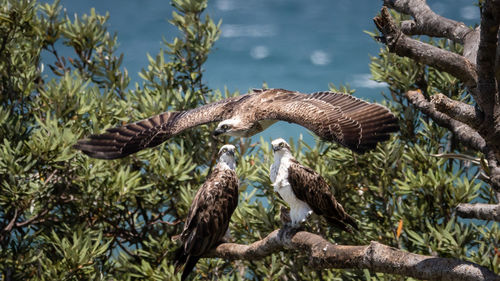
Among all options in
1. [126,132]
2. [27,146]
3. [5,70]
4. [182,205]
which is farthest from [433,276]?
[5,70]

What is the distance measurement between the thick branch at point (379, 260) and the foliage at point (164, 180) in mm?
2742


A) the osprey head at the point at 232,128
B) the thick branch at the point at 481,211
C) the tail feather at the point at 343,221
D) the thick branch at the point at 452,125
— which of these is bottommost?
the thick branch at the point at 481,211

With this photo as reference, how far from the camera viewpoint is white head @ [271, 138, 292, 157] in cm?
443

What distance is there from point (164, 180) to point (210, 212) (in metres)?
3.16

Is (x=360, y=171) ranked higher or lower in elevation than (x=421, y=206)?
higher

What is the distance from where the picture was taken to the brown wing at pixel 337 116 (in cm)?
401

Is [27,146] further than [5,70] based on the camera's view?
No

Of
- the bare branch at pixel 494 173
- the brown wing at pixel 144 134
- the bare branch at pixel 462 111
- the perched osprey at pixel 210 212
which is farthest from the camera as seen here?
the brown wing at pixel 144 134

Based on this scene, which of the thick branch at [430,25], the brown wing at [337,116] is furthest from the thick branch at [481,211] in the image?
the thick branch at [430,25]

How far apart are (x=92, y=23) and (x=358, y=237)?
18.6 feet

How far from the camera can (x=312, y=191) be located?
4.45 meters

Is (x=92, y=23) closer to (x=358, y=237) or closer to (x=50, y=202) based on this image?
A: (x=50, y=202)

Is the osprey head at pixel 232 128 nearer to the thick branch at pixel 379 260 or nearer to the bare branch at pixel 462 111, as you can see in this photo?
the thick branch at pixel 379 260

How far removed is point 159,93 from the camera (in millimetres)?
8820
